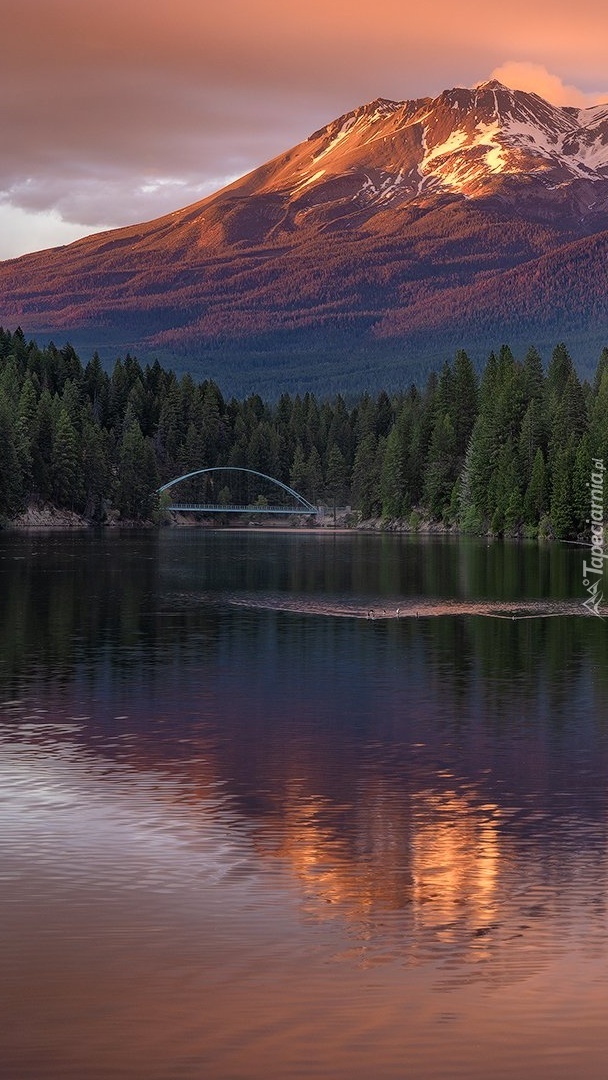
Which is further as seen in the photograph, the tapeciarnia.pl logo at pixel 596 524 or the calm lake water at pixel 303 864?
the tapeciarnia.pl logo at pixel 596 524

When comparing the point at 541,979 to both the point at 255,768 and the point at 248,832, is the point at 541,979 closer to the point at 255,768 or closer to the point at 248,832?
the point at 248,832

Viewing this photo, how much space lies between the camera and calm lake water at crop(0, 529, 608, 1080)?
17469 millimetres

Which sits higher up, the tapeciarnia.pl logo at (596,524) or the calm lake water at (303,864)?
the tapeciarnia.pl logo at (596,524)

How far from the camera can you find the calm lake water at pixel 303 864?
57.3ft

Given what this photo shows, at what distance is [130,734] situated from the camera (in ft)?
123

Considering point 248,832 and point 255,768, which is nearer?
point 248,832

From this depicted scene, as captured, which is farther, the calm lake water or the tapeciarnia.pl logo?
the tapeciarnia.pl logo

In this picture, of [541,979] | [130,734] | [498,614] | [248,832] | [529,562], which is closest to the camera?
[541,979]

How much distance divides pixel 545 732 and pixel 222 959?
65.2 ft

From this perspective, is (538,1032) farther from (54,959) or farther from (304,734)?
(304,734)

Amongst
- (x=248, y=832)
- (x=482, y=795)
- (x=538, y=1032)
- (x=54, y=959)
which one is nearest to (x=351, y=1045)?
(x=538, y=1032)

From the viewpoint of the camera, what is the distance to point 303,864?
80.1 ft

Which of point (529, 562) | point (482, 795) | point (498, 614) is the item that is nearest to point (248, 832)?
point (482, 795)

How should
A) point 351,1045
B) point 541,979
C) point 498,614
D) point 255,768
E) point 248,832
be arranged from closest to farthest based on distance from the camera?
point 351,1045 → point 541,979 → point 248,832 → point 255,768 → point 498,614
